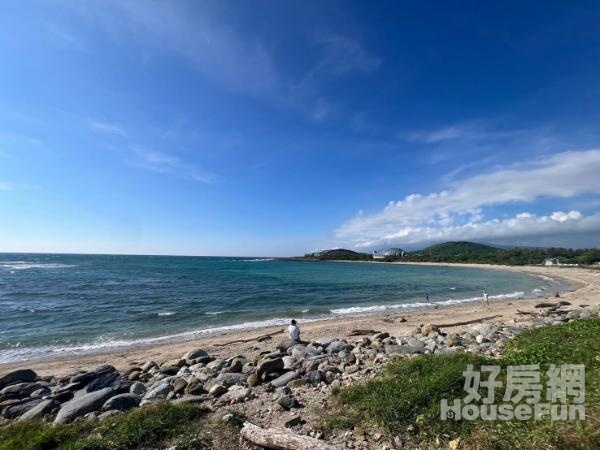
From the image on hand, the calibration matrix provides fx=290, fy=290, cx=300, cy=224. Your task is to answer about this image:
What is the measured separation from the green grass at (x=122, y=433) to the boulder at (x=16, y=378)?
6061 mm

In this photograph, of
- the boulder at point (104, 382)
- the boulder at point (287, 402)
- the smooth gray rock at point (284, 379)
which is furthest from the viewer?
the boulder at point (104, 382)

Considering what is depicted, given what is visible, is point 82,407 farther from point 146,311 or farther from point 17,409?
point 146,311

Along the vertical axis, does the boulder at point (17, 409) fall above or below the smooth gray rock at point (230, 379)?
below

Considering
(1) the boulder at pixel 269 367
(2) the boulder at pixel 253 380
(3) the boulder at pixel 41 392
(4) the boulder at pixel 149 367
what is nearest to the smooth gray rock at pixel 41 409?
(3) the boulder at pixel 41 392

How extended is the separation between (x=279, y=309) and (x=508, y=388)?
908 inches

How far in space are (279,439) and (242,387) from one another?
11.0ft

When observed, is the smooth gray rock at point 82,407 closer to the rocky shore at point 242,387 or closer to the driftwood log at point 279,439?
the rocky shore at point 242,387

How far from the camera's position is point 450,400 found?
5.91 m

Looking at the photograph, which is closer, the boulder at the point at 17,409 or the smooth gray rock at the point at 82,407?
the smooth gray rock at the point at 82,407

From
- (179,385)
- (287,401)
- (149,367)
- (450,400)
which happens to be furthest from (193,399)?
(149,367)

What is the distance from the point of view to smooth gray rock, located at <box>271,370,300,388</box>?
8.37m

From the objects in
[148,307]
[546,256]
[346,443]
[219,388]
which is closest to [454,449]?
[346,443]

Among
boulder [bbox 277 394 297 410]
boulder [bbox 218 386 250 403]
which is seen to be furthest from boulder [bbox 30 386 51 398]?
boulder [bbox 277 394 297 410]

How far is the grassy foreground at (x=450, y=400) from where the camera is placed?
179 inches
